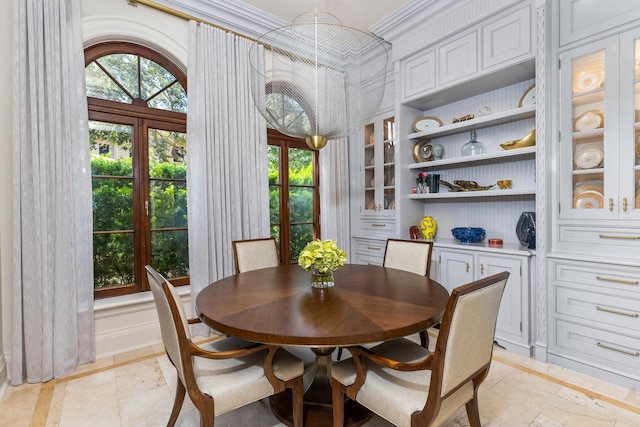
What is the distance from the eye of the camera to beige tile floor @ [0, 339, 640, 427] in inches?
71.8

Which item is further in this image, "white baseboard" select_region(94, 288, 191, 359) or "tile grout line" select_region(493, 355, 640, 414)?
"white baseboard" select_region(94, 288, 191, 359)

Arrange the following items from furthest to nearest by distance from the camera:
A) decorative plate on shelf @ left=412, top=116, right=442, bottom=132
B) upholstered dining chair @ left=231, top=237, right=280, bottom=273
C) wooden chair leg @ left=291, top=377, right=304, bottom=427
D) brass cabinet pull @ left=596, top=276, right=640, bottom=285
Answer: decorative plate on shelf @ left=412, top=116, right=442, bottom=132 → upholstered dining chair @ left=231, top=237, right=280, bottom=273 → brass cabinet pull @ left=596, top=276, right=640, bottom=285 → wooden chair leg @ left=291, top=377, right=304, bottom=427

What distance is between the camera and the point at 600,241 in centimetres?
227

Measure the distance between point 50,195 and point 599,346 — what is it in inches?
157

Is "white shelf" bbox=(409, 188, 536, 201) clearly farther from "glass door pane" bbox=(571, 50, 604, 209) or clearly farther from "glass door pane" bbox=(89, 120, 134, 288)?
"glass door pane" bbox=(89, 120, 134, 288)

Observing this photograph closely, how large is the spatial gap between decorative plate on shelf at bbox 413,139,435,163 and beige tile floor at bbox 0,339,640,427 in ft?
6.76

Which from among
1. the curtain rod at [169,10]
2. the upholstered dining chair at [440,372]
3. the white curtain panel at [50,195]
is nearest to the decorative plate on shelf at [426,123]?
the curtain rod at [169,10]

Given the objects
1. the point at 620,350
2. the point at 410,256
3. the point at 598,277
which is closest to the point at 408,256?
the point at 410,256

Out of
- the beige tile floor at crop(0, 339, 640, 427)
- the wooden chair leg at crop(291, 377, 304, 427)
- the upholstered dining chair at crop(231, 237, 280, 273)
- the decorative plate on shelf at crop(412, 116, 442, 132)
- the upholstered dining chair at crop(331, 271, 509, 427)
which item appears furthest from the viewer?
the decorative plate on shelf at crop(412, 116, 442, 132)

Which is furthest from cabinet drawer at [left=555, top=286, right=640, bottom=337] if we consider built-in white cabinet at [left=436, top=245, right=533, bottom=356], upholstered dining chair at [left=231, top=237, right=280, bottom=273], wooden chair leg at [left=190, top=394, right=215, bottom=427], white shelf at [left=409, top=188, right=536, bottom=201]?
wooden chair leg at [left=190, top=394, right=215, bottom=427]

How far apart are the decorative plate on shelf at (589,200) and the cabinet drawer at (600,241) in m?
0.16

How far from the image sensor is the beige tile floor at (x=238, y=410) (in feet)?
5.98

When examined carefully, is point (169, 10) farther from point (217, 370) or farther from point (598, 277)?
point (598, 277)

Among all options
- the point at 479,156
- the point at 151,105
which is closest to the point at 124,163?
the point at 151,105
